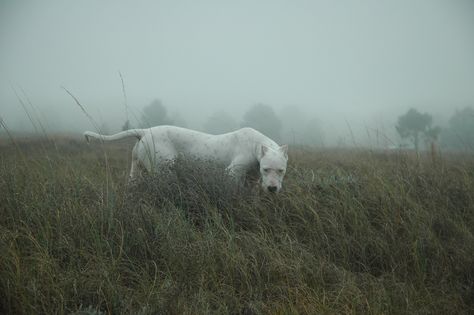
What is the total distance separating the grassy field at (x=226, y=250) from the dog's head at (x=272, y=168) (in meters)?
0.19

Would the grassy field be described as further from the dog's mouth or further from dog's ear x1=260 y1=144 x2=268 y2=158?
dog's ear x1=260 y1=144 x2=268 y2=158

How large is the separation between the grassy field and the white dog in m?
0.95

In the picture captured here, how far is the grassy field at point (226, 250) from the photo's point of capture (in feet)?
6.43

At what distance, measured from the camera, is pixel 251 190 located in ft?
14.0

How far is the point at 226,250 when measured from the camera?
8.07 ft

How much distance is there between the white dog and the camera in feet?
15.6

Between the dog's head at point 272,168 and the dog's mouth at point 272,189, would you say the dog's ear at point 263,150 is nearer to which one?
the dog's head at point 272,168

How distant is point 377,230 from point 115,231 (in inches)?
107

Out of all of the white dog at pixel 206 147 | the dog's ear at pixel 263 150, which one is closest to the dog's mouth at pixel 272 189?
the white dog at pixel 206 147

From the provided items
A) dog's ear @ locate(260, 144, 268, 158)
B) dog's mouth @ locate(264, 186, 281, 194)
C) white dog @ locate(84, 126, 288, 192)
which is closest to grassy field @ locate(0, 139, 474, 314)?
dog's mouth @ locate(264, 186, 281, 194)

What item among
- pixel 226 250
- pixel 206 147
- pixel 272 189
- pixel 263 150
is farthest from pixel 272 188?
pixel 206 147

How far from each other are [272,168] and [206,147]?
1.60 m

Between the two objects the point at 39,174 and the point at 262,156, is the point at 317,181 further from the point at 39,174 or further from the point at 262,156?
the point at 39,174

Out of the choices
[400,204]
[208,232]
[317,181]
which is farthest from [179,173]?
[400,204]
